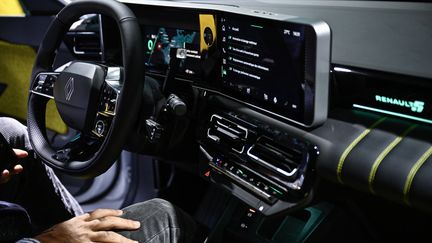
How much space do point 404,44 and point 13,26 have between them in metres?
1.86

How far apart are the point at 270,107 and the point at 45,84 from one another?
0.62m

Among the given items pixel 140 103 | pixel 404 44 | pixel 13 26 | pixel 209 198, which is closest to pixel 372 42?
pixel 404 44

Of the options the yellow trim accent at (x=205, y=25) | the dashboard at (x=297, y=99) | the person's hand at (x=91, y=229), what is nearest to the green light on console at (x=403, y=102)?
the dashboard at (x=297, y=99)

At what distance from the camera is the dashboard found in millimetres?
1163

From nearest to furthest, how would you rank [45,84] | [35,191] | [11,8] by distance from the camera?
[45,84], [35,191], [11,8]

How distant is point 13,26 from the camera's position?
2617 mm

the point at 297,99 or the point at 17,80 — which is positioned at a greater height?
the point at 297,99

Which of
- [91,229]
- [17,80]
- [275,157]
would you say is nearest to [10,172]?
[91,229]

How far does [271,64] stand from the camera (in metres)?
1.29

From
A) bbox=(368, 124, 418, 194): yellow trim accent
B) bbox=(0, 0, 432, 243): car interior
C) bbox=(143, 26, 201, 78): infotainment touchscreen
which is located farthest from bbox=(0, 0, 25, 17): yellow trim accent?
bbox=(368, 124, 418, 194): yellow trim accent

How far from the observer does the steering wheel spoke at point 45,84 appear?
5.07 feet

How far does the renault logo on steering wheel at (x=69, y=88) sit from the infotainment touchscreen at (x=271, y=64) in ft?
1.26

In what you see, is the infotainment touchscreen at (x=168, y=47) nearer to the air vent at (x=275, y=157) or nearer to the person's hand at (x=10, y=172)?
the air vent at (x=275, y=157)

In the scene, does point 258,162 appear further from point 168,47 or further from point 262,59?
point 168,47
